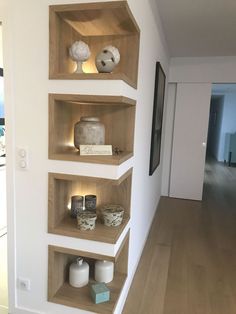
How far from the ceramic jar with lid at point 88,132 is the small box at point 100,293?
985 mm

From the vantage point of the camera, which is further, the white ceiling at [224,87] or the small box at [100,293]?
the white ceiling at [224,87]

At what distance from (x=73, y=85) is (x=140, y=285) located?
1.76 m

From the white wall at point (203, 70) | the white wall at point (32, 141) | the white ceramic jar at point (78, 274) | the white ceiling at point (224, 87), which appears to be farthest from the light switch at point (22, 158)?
the white ceiling at point (224, 87)

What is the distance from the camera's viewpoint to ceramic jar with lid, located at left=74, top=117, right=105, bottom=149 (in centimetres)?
158

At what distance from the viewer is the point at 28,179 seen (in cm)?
160

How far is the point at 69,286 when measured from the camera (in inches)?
70.6

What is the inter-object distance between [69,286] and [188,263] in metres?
1.31

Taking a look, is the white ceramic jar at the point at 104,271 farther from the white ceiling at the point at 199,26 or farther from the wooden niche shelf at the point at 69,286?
the white ceiling at the point at 199,26

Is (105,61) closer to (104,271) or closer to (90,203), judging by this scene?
(90,203)

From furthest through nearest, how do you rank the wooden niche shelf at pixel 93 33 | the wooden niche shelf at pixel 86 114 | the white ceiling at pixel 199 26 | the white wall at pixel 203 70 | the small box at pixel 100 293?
the white wall at pixel 203 70 → the white ceiling at pixel 199 26 → the small box at pixel 100 293 → the wooden niche shelf at pixel 86 114 → the wooden niche shelf at pixel 93 33

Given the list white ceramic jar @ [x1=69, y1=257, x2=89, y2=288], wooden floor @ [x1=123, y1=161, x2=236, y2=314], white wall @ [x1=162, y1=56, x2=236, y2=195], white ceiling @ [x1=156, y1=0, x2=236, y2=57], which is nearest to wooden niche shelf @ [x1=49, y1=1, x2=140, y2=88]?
white ceiling @ [x1=156, y1=0, x2=236, y2=57]

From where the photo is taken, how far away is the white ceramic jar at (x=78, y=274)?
177cm

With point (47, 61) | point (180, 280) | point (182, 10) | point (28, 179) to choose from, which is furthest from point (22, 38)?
point (180, 280)

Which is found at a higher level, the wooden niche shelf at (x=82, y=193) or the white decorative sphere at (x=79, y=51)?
the white decorative sphere at (x=79, y=51)
